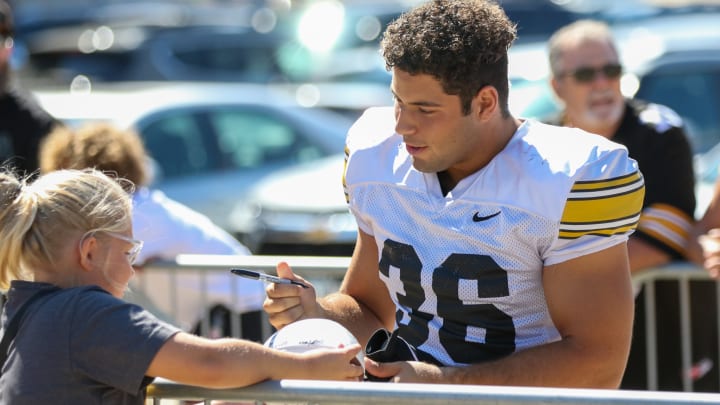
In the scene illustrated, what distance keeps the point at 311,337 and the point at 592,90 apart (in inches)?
104

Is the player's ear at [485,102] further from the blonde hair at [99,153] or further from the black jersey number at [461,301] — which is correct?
the blonde hair at [99,153]

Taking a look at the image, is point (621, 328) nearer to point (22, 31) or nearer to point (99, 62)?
point (99, 62)

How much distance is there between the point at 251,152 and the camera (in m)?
10.6

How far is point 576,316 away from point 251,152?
739 centimetres

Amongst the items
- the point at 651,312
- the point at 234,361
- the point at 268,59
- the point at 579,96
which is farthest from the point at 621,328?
the point at 268,59

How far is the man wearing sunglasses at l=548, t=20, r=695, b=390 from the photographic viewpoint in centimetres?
521

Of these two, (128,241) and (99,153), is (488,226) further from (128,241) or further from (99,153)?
(99,153)

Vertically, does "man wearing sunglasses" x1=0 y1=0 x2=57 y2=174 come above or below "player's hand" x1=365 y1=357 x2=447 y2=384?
above

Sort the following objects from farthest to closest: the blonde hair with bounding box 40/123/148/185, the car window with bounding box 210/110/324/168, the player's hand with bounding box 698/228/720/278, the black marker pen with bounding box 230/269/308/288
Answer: the car window with bounding box 210/110/324/168, the blonde hair with bounding box 40/123/148/185, the player's hand with bounding box 698/228/720/278, the black marker pen with bounding box 230/269/308/288

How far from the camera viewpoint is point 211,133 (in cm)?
1045

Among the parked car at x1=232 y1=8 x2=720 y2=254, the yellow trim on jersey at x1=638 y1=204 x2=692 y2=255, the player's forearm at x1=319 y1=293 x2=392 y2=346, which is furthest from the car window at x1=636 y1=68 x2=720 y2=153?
the player's forearm at x1=319 y1=293 x2=392 y2=346

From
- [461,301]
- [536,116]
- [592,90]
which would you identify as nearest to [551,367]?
[461,301]

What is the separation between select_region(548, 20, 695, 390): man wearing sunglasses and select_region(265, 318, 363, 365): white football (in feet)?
6.78

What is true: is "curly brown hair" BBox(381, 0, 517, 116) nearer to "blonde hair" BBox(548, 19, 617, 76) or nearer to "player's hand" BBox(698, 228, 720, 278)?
"player's hand" BBox(698, 228, 720, 278)
